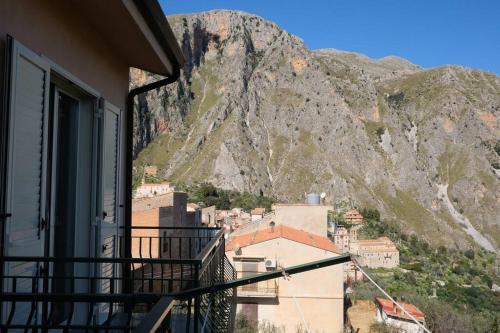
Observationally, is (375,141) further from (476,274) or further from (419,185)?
(476,274)

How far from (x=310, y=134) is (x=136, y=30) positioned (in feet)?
260

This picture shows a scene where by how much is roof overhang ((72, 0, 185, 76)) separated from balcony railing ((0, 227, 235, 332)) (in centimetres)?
157

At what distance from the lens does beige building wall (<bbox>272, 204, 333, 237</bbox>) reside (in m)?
24.2

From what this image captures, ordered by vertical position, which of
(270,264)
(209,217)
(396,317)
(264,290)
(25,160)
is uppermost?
(25,160)

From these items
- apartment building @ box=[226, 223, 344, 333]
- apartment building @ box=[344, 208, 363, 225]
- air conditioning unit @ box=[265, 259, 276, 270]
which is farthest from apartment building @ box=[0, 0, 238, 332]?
apartment building @ box=[344, 208, 363, 225]

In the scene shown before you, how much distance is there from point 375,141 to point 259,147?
21841mm

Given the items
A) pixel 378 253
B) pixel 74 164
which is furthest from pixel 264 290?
pixel 378 253

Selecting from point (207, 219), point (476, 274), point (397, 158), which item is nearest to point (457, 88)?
point (397, 158)

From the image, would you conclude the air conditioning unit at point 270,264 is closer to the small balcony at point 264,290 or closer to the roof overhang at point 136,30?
the small balcony at point 264,290

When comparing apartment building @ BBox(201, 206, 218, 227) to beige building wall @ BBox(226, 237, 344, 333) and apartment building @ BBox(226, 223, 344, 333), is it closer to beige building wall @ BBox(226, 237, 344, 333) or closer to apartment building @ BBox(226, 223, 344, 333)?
apartment building @ BBox(226, 223, 344, 333)

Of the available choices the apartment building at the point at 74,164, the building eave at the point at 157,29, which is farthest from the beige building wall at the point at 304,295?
the building eave at the point at 157,29

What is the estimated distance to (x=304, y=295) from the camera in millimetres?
19047

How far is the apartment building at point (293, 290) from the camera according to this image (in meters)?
19.1

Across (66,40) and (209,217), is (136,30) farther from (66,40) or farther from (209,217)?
(209,217)
